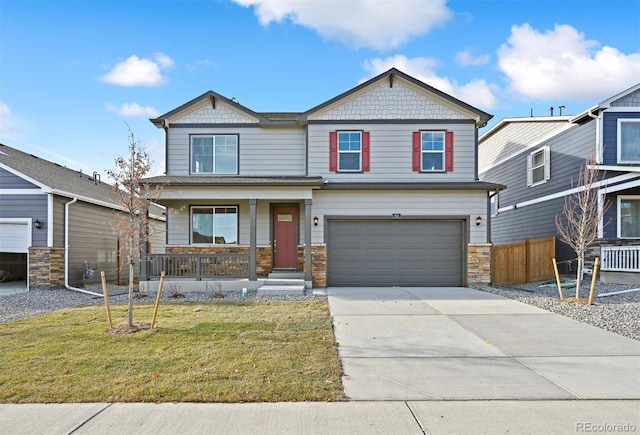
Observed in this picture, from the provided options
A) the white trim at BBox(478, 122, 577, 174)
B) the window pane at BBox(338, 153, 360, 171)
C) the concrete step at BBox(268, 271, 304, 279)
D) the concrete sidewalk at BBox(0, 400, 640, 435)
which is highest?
the white trim at BBox(478, 122, 577, 174)

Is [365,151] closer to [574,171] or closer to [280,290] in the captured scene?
[280,290]

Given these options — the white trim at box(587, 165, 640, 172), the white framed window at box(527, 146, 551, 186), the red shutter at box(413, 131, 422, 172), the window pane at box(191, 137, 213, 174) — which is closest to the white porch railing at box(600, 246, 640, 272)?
the white trim at box(587, 165, 640, 172)

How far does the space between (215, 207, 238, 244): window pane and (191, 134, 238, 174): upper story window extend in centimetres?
137

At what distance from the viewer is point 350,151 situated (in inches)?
509

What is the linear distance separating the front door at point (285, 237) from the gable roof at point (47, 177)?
201 inches

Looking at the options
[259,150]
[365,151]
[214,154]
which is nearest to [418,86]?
[365,151]

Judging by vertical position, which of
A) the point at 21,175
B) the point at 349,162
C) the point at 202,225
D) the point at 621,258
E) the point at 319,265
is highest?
the point at 349,162

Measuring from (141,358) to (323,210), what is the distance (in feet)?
26.5

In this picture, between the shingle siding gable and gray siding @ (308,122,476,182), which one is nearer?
gray siding @ (308,122,476,182)

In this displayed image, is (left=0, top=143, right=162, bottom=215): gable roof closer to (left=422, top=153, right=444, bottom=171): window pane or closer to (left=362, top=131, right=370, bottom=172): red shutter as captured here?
(left=362, top=131, right=370, bottom=172): red shutter

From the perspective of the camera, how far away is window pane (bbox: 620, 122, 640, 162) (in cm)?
1285

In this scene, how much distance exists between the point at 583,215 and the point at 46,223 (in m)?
15.3

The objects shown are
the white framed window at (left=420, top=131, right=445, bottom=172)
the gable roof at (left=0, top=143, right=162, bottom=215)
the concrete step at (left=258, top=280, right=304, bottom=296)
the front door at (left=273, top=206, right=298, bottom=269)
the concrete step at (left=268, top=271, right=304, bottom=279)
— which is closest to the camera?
the concrete step at (left=258, top=280, right=304, bottom=296)

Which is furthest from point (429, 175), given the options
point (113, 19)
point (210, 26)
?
point (113, 19)
